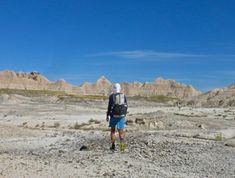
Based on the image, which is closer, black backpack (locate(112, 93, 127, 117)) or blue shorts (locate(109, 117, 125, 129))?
black backpack (locate(112, 93, 127, 117))

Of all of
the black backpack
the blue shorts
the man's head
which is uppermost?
the man's head

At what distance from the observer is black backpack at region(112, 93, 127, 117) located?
1355 cm

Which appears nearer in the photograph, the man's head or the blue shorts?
the man's head

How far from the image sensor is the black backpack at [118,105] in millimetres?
13547

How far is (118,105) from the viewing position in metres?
13.6

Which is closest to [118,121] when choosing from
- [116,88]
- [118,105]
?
[118,105]

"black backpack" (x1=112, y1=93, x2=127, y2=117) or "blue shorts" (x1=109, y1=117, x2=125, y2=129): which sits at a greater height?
→ "black backpack" (x1=112, y1=93, x2=127, y2=117)

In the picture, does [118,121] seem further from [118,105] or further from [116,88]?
[116,88]

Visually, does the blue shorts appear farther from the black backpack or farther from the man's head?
the man's head

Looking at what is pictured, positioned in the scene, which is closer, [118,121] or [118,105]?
[118,105]

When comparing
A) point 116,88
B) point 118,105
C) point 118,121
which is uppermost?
point 116,88

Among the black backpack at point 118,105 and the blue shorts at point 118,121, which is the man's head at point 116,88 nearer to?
the black backpack at point 118,105

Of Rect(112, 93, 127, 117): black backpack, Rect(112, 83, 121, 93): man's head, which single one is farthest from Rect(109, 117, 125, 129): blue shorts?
Rect(112, 83, 121, 93): man's head

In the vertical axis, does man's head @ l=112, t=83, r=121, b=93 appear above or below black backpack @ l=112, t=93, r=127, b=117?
above
